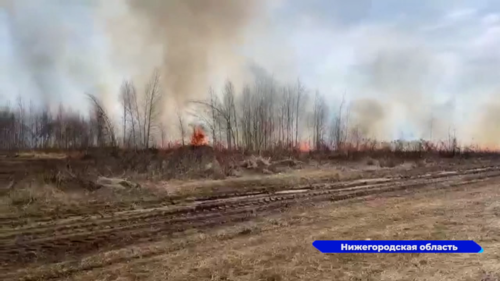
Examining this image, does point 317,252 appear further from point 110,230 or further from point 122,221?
point 122,221

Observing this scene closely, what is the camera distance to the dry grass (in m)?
4.96

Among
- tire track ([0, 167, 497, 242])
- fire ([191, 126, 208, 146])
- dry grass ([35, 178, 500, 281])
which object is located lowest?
dry grass ([35, 178, 500, 281])

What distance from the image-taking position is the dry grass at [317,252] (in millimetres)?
4957

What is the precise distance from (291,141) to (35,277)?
28.6 metres

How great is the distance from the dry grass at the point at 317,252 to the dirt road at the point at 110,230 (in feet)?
1.12

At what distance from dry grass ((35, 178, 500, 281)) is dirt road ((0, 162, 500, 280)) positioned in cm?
34

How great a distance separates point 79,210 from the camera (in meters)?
9.19

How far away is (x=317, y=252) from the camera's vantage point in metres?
5.89

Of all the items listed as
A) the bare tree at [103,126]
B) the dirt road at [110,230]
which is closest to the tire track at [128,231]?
the dirt road at [110,230]

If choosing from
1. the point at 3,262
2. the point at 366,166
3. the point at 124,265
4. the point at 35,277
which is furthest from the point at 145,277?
the point at 366,166

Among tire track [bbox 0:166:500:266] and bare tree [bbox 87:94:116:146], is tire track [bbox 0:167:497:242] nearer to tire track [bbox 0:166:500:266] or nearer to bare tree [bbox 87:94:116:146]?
tire track [bbox 0:166:500:266]

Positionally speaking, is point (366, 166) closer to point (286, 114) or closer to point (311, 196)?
point (286, 114)
